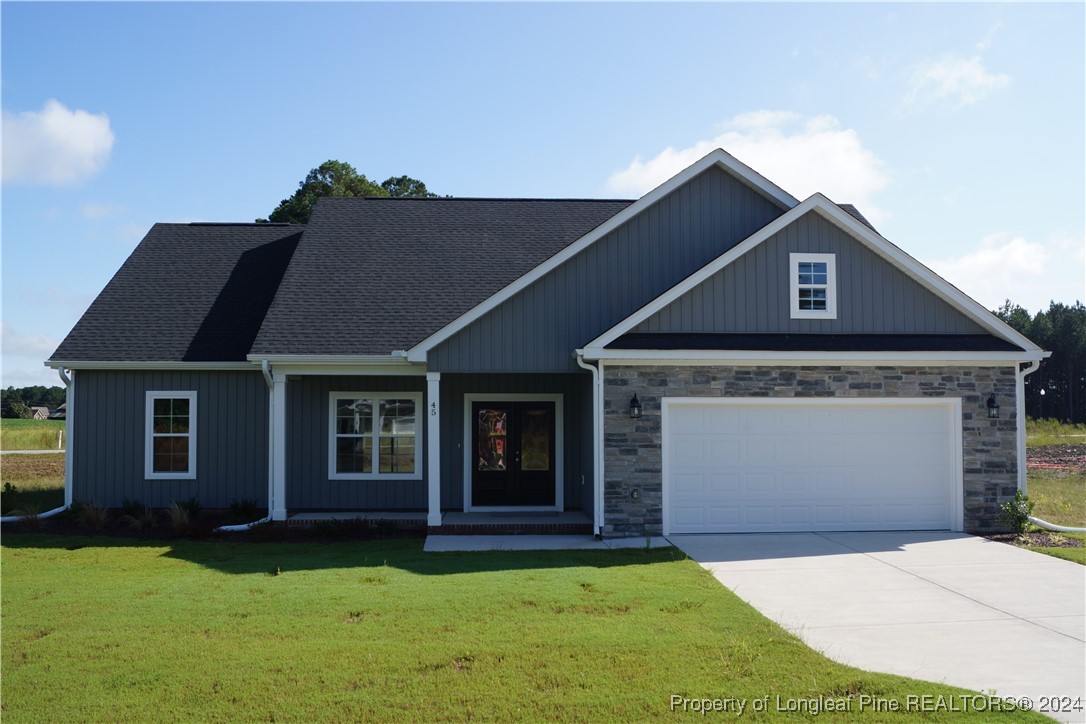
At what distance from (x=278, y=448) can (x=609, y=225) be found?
6.64 m

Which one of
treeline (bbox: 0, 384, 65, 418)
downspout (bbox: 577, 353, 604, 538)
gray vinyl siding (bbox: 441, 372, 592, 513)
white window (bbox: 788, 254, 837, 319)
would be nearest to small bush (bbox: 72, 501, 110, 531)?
gray vinyl siding (bbox: 441, 372, 592, 513)

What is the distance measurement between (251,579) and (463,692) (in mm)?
4696

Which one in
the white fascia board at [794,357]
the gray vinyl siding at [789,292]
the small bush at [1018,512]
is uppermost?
the gray vinyl siding at [789,292]

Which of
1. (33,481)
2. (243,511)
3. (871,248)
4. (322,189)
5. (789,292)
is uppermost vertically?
(322,189)

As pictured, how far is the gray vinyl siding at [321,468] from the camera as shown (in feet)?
48.8

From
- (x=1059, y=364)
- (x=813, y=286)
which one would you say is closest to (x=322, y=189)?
(x=813, y=286)

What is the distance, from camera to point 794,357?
12242 millimetres

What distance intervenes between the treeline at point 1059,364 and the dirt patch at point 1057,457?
34419 mm

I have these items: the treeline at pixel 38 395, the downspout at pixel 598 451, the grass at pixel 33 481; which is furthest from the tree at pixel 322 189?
the treeline at pixel 38 395

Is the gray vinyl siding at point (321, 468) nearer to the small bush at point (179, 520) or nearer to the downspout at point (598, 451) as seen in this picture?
the small bush at point (179, 520)

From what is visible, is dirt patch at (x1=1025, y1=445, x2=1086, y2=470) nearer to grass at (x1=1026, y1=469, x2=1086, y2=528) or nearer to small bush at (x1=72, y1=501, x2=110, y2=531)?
grass at (x1=1026, y1=469, x2=1086, y2=528)

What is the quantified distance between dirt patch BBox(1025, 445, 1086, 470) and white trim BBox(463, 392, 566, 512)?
13272mm

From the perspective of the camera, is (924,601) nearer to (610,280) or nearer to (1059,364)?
(610,280)

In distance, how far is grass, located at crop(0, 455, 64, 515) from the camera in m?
15.3
